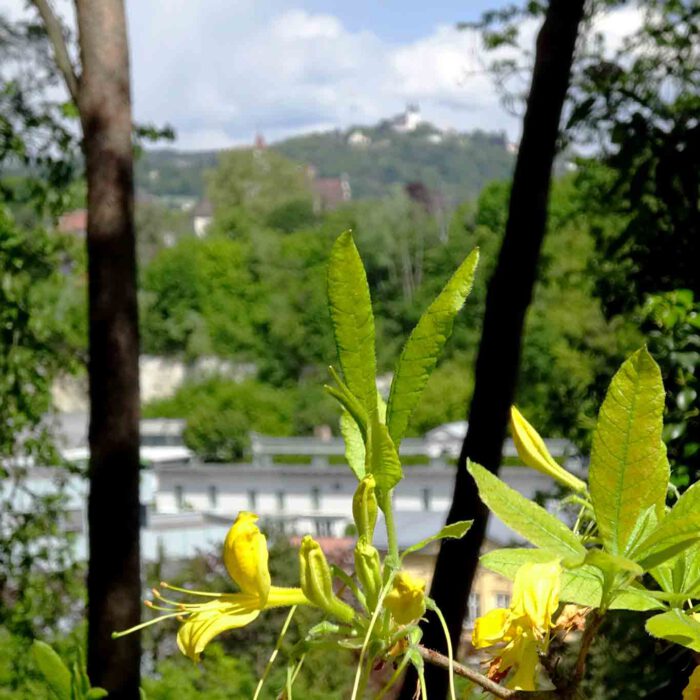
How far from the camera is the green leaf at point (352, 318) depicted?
358 millimetres

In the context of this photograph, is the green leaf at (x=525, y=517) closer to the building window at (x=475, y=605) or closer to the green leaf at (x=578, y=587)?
the green leaf at (x=578, y=587)

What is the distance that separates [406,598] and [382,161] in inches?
3354

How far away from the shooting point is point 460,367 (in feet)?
90.7

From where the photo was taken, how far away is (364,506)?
0.35 m

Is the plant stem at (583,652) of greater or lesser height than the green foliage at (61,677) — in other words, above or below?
above

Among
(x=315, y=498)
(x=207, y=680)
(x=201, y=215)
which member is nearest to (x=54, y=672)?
(x=207, y=680)

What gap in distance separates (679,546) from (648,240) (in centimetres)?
195

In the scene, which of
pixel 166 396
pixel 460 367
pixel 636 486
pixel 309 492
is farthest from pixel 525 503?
pixel 166 396

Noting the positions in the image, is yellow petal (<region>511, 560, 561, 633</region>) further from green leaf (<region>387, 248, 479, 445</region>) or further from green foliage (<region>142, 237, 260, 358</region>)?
green foliage (<region>142, 237, 260, 358</region>)

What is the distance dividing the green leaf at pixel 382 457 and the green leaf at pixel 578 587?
4 centimetres

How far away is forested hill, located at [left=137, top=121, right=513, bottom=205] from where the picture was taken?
7591 cm

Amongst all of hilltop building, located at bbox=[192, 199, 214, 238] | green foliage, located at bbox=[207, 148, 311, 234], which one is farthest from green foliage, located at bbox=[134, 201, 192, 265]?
hilltop building, located at bbox=[192, 199, 214, 238]

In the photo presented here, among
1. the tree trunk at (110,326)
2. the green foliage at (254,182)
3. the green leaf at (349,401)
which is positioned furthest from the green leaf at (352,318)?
the green foliage at (254,182)

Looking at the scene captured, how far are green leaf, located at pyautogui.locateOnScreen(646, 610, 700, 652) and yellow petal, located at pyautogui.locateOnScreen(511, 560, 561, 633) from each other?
3cm
